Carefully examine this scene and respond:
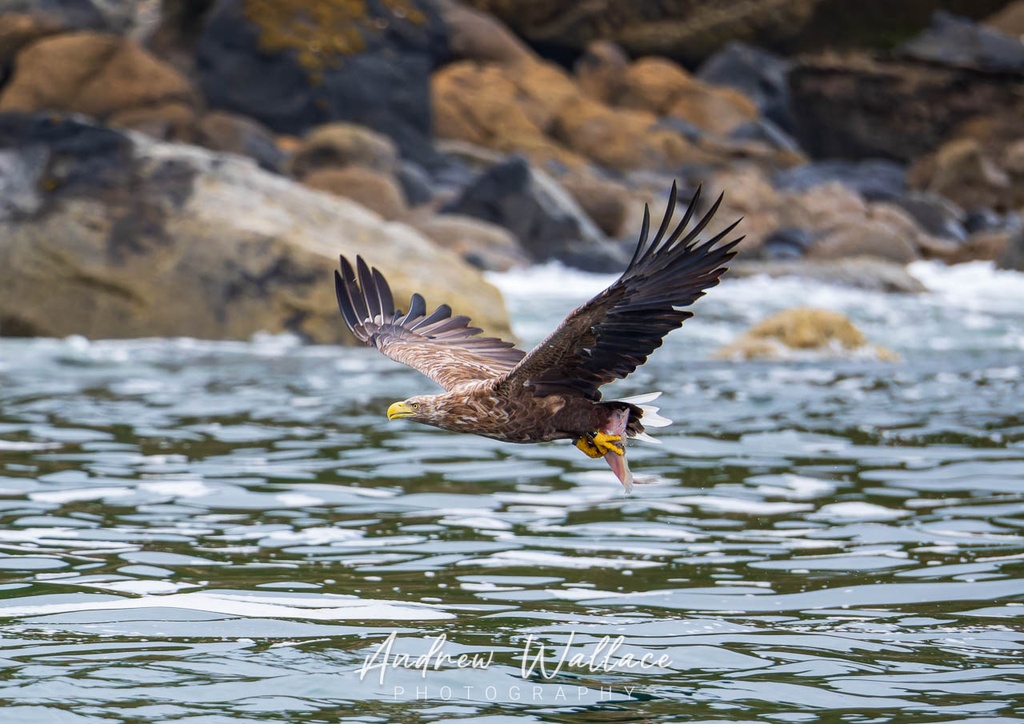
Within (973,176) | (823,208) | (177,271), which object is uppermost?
(973,176)

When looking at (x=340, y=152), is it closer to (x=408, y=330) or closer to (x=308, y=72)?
(x=308, y=72)

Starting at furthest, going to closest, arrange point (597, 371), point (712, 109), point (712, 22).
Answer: point (712, 22) → point (712, 109) → point (597, 371)

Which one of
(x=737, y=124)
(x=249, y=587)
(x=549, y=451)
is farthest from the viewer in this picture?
(x=737, y=124)

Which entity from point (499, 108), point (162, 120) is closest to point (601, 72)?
point (499, 108)

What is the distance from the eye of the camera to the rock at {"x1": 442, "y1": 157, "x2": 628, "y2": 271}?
871 inches

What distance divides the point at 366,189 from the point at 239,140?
369 centimetres

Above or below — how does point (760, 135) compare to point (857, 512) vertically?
above

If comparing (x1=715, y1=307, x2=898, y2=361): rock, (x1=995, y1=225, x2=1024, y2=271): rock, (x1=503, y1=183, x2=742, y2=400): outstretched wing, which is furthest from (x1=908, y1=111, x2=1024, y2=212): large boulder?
(x1=503, y1=183, x2=742, y2=400): outstretched wing

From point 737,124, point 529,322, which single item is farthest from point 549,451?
point 737,124

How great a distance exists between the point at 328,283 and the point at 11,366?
2.89 metres

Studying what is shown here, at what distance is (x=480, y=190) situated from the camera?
74.3ft

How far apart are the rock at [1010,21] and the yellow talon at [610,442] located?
35.9 meters

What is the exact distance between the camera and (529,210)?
22.4 meters

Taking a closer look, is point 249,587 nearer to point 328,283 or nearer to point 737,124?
point 328,283
